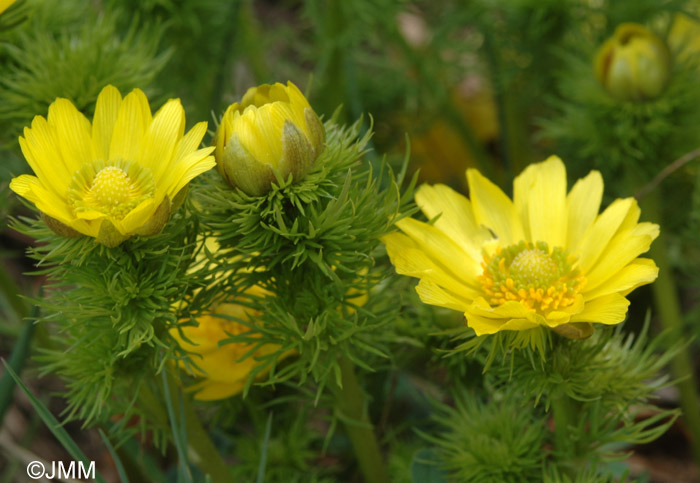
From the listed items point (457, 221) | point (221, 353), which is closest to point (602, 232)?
point (457, 221)

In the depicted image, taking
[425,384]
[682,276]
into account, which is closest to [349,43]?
[425,384]

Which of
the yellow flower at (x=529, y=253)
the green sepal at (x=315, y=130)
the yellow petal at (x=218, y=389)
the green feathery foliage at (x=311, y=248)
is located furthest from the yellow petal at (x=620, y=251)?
→ the yellow petal at (x=218, y=389)

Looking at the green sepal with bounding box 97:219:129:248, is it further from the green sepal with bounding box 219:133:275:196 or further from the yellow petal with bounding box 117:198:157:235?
the green sepal with bounding box 219:133:275:196

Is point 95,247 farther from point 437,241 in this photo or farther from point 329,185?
point 437,241

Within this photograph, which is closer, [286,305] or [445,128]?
[286,305]

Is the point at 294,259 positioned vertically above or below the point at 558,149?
above

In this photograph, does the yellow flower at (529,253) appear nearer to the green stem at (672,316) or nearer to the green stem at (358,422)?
the green stem at (358,422)
